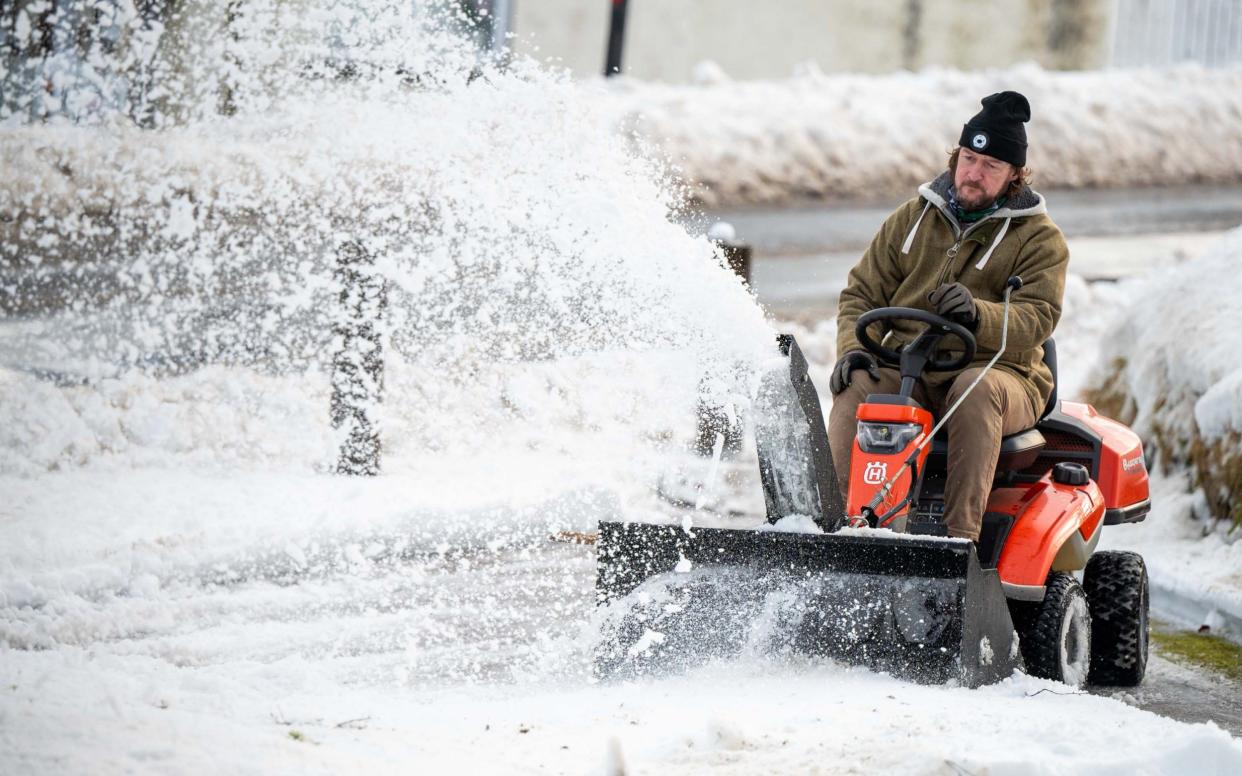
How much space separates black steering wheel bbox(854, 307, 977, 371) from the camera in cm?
519

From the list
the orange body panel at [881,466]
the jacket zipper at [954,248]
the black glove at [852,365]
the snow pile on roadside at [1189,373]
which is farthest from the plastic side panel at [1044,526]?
the snow pile on roadside at [1189,373]

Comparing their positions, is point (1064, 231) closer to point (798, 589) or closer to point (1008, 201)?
point (1008, 201)

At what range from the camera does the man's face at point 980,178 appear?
5426mm

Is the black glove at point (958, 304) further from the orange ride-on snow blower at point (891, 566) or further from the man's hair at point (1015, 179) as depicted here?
the man's hair at point (1015, 179)

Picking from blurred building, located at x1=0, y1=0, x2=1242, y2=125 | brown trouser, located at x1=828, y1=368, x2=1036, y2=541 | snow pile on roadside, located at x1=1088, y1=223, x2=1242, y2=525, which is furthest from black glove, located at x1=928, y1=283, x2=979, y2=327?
blurred building, located at x1=0, y1=0, x2=1242, y2=125

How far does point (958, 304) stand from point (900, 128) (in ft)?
50.4

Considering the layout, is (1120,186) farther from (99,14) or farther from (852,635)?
(852,635)

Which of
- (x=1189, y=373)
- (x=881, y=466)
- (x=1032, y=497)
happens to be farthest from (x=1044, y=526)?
(x=1189, y=373)

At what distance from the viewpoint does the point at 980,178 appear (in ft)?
17.9

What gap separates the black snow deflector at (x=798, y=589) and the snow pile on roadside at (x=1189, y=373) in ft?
9.32

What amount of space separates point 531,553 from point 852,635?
2.53 metres

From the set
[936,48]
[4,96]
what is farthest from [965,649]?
[936,48]

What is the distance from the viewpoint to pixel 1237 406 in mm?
7199

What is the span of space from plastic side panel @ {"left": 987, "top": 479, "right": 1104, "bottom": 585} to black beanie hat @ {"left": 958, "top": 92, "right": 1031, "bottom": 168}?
1.18 m
